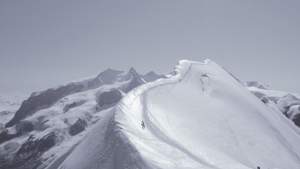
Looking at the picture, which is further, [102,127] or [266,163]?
[266,163]

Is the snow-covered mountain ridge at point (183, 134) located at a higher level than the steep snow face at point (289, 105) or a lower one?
higher

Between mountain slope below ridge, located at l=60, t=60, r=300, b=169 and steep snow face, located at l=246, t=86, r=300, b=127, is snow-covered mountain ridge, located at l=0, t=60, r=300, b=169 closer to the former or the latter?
mountain slope below ridge, located at l=60, t=60, r=300, b=169

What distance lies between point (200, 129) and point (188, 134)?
3671 millimetres

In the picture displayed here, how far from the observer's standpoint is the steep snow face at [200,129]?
65.9 ft

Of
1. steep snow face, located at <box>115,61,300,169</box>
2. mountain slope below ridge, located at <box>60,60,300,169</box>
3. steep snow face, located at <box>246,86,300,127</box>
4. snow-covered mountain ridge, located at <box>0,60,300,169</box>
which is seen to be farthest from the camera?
steep snow face, located at <box>246,86,300,127</box>

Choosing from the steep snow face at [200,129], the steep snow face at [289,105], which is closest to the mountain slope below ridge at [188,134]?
the steep snow face at [200,129]

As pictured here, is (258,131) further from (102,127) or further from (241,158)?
(102,127)

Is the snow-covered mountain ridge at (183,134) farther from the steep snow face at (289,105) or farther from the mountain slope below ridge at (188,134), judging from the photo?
the steep snow face at (289,105)

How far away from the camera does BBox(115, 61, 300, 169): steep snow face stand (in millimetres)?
20072

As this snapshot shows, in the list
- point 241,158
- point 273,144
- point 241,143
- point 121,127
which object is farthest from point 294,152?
point 121,127

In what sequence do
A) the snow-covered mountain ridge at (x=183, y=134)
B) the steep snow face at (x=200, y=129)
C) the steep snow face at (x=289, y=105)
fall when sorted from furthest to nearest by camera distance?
the steep snow face at (x=289, y=105)
the steep snow face at (x=200, y=129)
the snow-covered mountain ridge at (x=183, y=134)

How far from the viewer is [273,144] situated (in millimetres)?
34469

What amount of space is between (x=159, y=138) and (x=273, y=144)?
63.9 ft

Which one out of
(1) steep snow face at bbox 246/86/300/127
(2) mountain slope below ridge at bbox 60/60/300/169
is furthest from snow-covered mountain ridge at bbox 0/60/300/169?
(1) steep snow face at bbox 246/86/300/127
